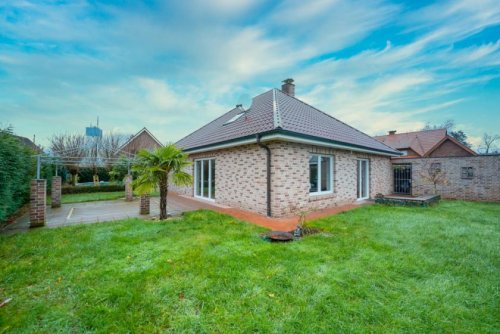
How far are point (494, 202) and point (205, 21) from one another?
17.5 meters

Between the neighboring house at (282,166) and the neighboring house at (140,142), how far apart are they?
69.9 ft

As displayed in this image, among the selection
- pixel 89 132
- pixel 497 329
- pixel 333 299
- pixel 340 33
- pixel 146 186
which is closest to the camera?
pixel 497 329

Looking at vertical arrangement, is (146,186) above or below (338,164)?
below

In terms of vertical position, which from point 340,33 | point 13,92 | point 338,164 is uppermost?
point 340,33

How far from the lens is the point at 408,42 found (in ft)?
32.2

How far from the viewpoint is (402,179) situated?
15094mm

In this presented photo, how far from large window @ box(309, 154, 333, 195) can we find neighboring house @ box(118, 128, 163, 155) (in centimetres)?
2523

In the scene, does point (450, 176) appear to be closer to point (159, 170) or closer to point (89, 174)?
point (159, 170)

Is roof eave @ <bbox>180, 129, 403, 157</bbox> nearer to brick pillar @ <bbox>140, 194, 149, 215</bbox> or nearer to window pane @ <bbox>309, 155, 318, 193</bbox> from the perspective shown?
window pane @ <bbox>309, 155, 318, 193</bbox>

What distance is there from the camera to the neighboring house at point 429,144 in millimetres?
22062

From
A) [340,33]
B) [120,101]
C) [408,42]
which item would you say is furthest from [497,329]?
[120,101]

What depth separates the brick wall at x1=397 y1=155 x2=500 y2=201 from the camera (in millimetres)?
12290

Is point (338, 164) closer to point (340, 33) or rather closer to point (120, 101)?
point (340, 33)

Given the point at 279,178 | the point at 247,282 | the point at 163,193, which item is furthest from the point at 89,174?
the point at 247,282
